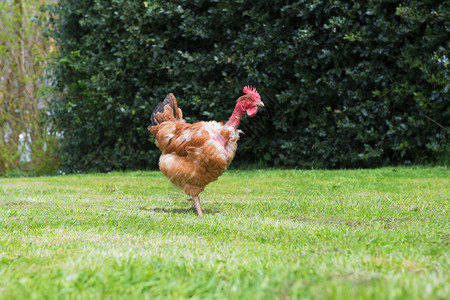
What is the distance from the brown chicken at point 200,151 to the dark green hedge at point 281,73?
13.1ft

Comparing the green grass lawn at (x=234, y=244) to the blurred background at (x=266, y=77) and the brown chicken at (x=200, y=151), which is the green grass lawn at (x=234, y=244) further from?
the blurred background at (x=266, y=77)

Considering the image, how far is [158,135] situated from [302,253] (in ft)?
8.76

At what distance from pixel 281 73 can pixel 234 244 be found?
6.04m

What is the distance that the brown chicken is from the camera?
14.8ft

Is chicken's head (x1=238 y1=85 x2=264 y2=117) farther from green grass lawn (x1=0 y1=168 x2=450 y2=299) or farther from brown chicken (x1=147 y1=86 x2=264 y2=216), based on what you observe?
green grass lawn (x1=0 y1=168 x2=450 y2=299)

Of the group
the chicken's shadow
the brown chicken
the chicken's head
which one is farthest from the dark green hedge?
the chicken's shadow

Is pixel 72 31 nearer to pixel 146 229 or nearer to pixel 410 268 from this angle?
pixel 146 229

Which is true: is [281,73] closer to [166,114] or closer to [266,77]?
[266,77]

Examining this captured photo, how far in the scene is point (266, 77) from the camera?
872cm

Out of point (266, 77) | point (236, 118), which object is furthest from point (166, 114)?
point (266, 77)

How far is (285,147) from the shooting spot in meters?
8.96

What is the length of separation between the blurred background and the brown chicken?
3.89m

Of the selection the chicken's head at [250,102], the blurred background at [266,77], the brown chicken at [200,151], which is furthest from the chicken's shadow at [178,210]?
the blurred background at [266,77]

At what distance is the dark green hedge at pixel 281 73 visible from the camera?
25.9 ft
